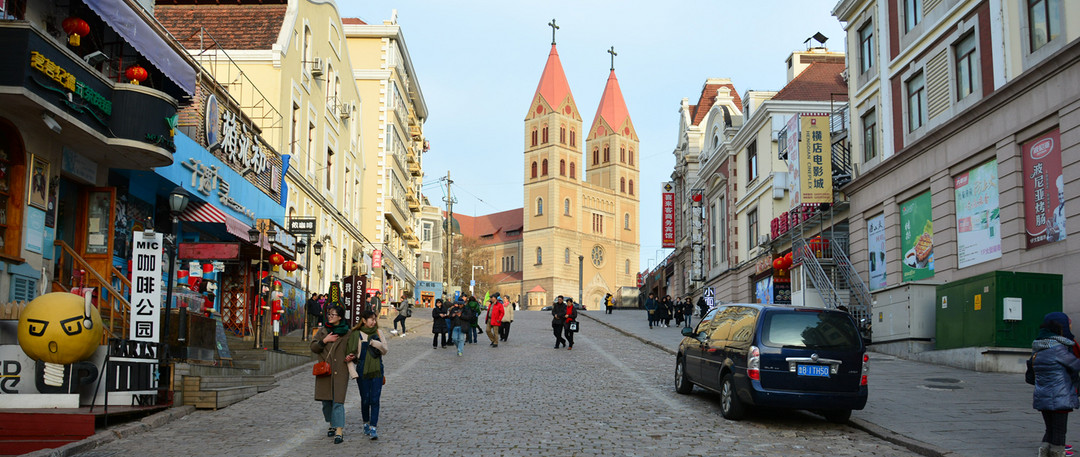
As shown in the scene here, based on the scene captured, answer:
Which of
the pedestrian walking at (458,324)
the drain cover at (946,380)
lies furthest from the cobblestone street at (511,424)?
the drain cover at (946,380)

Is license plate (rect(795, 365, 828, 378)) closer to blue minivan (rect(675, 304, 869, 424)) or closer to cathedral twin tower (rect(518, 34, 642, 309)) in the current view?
blue minivan (rect(675, 304, 869, 424))

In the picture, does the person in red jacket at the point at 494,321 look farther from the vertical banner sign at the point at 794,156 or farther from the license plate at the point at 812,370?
the license plate at the point at 812,370

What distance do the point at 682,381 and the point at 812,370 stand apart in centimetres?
352

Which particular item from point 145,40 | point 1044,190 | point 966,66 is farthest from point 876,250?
point 145,40

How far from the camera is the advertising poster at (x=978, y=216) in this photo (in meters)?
19.4

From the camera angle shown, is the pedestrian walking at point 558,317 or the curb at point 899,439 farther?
the pedestrian walking at point 558,317

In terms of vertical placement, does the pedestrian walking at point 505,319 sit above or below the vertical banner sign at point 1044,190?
below

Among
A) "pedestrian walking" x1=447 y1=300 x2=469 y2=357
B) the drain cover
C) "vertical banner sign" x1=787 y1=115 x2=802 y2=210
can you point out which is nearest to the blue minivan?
the drain cover

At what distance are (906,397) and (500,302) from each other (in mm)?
14145

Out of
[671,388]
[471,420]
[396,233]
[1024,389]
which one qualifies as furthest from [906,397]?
[396,233]

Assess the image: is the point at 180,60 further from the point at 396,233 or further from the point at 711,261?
the point at 396,233

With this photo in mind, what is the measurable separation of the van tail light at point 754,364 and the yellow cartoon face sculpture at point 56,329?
8.11 m

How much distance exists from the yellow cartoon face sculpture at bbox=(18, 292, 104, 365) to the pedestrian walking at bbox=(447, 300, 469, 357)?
12234 millimetres

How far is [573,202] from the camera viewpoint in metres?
128
